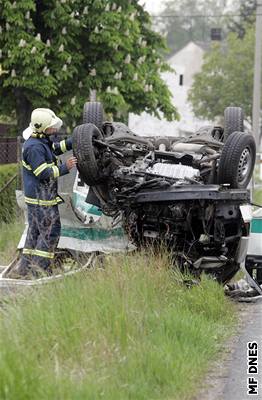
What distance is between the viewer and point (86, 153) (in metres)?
7.89

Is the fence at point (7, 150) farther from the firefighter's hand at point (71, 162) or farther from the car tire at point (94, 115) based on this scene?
the firefighter's hand at point (71, 162)

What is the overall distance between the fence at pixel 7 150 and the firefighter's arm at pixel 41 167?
823cm

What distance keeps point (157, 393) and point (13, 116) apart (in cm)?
1274

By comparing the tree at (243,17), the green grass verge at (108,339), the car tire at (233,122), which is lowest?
the green grass verge at (108,339)

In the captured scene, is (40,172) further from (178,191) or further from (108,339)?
(108,339)

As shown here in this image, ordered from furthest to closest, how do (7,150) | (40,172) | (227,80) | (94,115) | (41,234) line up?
(227,80) < (7,150) < (94,115) < (40,172) < (41,234)

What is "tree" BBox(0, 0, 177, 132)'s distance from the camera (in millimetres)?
14688

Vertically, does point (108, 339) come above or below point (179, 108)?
above

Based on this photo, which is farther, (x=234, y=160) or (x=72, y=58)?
(x=72, y=58)

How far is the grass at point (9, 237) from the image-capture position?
33.5 ft

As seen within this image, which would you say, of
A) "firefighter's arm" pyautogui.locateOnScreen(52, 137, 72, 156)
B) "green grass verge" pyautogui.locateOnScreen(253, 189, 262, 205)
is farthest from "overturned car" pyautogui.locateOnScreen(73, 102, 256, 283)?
"green grass verge" pyautogui.locateOnScreen(253, 189, 262, 205)

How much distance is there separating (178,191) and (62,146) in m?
1.70

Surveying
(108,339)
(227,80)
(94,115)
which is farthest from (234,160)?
(227,80)

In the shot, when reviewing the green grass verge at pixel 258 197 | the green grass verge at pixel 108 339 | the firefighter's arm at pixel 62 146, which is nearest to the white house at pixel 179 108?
the green grass verge at pixel 258 197
